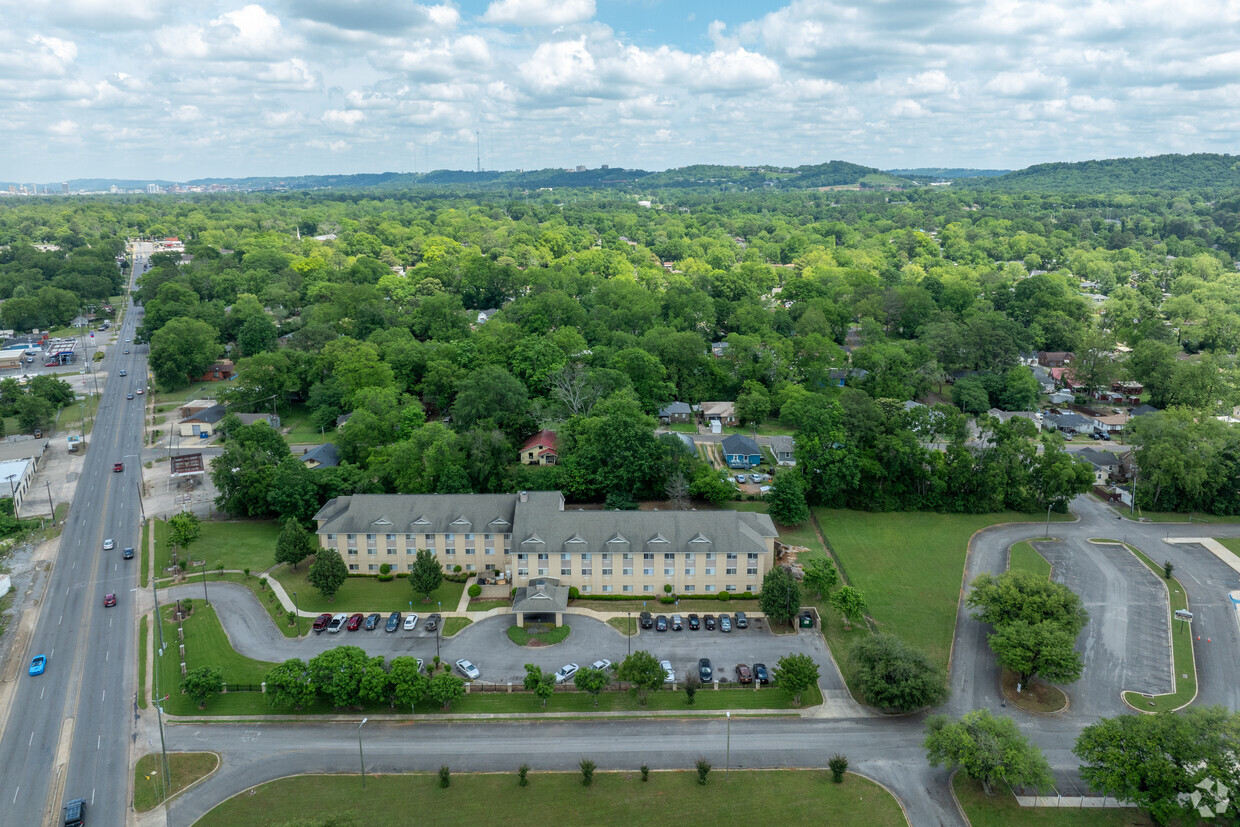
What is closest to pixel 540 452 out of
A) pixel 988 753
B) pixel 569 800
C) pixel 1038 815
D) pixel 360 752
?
pixel 360 752

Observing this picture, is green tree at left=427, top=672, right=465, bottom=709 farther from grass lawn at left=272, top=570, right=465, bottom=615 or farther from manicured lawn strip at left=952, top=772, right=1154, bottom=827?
manicured lawn strip at left=952, top=772, right=1154, bottom=827

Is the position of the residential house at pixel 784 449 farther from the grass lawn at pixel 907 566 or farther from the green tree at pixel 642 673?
the green tree at pixel 642 673

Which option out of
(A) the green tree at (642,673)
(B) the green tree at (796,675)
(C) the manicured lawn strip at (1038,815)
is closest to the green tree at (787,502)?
(B) the green tree at (796,675)

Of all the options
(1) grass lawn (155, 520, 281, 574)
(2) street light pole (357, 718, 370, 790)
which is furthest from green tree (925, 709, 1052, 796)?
(1) grass lawn (155, 520, 281, 574)

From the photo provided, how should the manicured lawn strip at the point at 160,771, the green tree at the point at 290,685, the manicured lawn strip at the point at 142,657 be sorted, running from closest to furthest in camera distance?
the manicured lawn strip at the point at 160,771 → the green tree at the point at 290,685 → the manicured lawn strip at the point at 142,657

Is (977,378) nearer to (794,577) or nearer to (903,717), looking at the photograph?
(794,577)
